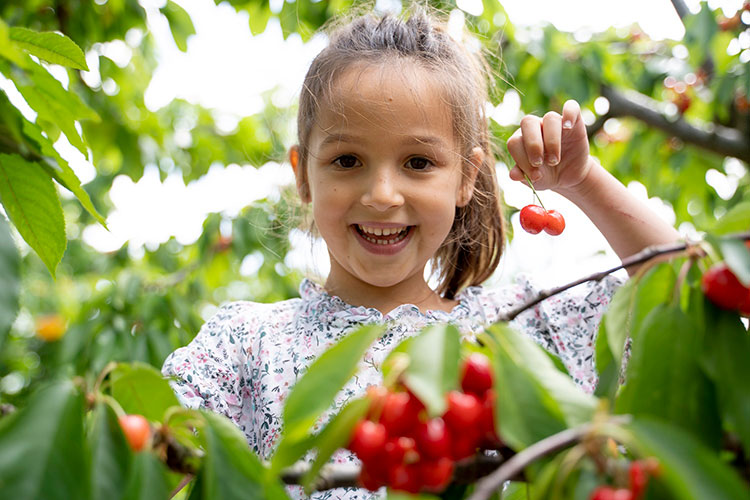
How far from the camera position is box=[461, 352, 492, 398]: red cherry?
0.61 metres

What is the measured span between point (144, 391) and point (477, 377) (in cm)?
34

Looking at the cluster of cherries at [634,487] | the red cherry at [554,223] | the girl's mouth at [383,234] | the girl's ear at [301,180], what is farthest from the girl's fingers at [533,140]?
the cluster of cherries at [634,487]

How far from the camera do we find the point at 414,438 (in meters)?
0.56

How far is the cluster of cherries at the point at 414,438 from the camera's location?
54 centimetres

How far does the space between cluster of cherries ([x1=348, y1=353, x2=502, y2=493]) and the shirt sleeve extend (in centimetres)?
93

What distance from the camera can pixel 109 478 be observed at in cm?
58

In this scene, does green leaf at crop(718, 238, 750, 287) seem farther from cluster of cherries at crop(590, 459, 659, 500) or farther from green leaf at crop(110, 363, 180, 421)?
green leaf at crop(110, 363, 180, 421)

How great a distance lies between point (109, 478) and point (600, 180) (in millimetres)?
1291

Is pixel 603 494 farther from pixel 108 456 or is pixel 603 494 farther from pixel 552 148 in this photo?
pixel 552 148

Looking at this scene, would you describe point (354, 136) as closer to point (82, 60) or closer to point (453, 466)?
point (82, 60)

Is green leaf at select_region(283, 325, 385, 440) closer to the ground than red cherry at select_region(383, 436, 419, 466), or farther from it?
farther from it

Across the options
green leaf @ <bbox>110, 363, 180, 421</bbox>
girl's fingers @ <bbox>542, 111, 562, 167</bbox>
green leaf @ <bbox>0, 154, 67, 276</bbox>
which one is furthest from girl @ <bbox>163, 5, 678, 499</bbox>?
green leaf @ <bbox>110, 363, 180, 421</bbox>

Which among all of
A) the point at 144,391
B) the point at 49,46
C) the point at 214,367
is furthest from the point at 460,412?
the point at 214,367

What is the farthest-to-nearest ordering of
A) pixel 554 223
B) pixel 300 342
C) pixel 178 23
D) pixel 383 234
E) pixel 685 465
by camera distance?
pixel 178 23, pixel 300 342, pixel 383 234, pixel 554 223, pixel 685 465
